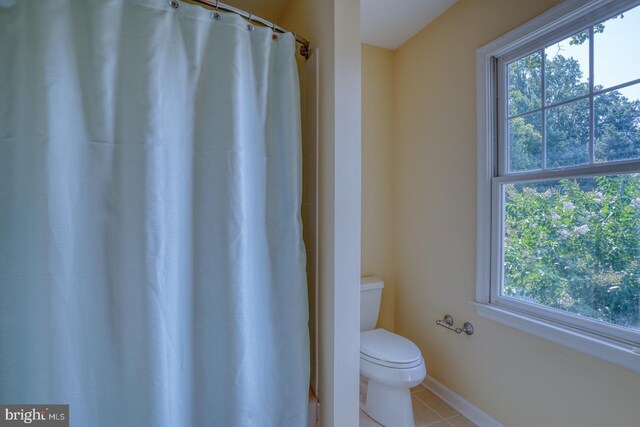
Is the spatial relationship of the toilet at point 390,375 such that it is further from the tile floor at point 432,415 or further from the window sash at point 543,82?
the window sash at point 543,82

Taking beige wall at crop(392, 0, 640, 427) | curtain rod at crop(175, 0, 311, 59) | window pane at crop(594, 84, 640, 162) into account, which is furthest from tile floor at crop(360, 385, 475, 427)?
curtain rod at crop(175, 0, 311, 59)

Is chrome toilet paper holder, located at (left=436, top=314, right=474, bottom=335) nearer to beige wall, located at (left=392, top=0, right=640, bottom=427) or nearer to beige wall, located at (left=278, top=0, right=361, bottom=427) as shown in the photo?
beige wall, located at (left=392, top=0, right=640, bottom=427)

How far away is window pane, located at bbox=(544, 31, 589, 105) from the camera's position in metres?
1.32

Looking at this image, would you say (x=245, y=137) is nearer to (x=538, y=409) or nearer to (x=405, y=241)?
(x=405, y=241)

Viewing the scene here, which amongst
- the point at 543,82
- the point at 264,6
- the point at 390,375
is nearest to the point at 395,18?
the point at 264,6

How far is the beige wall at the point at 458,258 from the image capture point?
4.23 ft

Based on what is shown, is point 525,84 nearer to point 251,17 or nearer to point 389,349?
point 251,17

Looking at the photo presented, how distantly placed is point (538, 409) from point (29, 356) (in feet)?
6.79

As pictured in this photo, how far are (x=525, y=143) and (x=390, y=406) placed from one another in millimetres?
1632

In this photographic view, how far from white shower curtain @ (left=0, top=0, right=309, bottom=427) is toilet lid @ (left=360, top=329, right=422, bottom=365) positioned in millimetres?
599

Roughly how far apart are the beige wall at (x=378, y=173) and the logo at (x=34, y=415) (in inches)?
69.8

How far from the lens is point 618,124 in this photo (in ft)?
3.97

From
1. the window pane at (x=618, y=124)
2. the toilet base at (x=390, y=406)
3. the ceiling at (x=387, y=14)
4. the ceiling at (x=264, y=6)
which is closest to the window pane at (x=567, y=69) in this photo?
the window pane at (x=618, y=124)

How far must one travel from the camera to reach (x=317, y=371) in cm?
129
